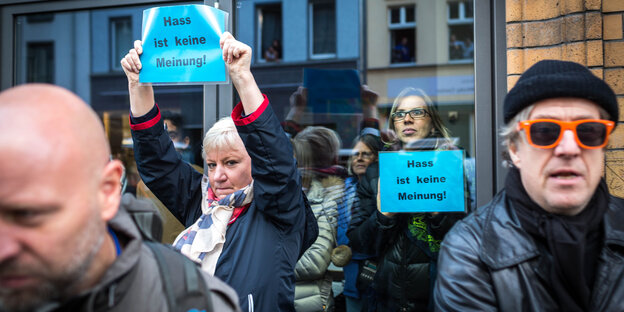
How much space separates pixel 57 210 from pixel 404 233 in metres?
2.14

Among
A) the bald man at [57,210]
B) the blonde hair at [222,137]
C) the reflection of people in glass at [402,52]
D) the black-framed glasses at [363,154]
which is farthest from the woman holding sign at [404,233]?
the reflection of people in glass at [402,52]

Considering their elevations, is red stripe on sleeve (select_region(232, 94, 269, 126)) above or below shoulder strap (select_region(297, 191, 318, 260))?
above

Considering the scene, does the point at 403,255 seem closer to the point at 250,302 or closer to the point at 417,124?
the point at 417,124

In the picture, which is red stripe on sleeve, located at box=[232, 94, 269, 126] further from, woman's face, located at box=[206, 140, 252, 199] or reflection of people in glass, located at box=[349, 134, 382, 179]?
reflection of people in glass, located at box=[349, 134, 382, 179]

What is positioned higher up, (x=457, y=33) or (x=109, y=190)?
(x=457, y=33)

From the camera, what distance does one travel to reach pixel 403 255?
112 inches

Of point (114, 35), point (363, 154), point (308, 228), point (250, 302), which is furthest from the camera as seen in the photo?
point (114, 35)

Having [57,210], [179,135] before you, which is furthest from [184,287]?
[179,135]

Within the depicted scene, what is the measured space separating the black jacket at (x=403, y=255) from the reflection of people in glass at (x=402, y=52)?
23.8 ft

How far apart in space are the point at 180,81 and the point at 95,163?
113 centimetres

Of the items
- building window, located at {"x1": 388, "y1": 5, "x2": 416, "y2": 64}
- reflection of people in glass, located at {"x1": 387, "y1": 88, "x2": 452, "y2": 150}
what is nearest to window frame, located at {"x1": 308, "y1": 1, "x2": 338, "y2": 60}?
building window, located at {"x1": 388, "y1": 5, "x2": 416, "y2": 64}

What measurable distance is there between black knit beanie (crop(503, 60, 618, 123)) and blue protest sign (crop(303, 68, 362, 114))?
3163 mm

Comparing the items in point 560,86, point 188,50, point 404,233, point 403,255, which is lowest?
point 403,255

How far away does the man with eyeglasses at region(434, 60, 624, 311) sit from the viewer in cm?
144
